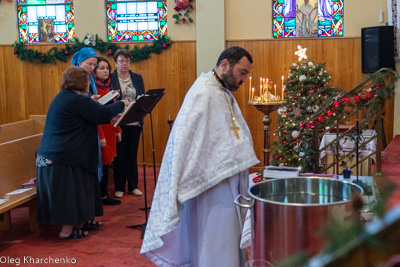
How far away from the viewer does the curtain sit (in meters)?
7.31

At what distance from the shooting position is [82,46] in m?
8.72

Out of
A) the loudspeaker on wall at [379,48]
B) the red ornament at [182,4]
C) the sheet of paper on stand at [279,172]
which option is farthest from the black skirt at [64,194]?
the loudspeaker on wall at [379,48]

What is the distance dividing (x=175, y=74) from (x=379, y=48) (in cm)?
306

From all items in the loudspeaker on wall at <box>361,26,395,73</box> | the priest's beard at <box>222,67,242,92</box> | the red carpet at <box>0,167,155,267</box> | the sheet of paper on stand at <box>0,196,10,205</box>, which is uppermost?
the loudspeaker on wall at <box>361,26,395,73</box>

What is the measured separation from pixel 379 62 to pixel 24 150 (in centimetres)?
470

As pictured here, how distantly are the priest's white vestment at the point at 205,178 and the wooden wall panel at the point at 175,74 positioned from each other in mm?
5162

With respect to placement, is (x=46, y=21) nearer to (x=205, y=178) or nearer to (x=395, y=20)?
(x=395, y=20)

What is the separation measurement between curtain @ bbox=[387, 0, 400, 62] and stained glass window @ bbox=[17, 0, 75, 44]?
4881 mm

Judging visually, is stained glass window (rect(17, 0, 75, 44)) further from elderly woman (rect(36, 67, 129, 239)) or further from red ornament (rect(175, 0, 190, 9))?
elderly woman (rect(36, 67, 129, 239))

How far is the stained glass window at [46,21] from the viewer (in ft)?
29.4

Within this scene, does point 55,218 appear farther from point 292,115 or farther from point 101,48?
point 101,48

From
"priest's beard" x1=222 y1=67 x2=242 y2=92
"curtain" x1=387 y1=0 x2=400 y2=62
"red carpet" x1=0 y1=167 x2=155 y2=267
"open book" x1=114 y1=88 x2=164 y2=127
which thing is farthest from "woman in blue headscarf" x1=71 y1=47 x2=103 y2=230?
"curtain" x1=387 y1=0 x2=400 y2=62

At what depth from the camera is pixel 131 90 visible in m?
6.29

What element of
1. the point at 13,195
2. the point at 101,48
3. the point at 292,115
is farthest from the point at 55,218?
the point at 101,48
